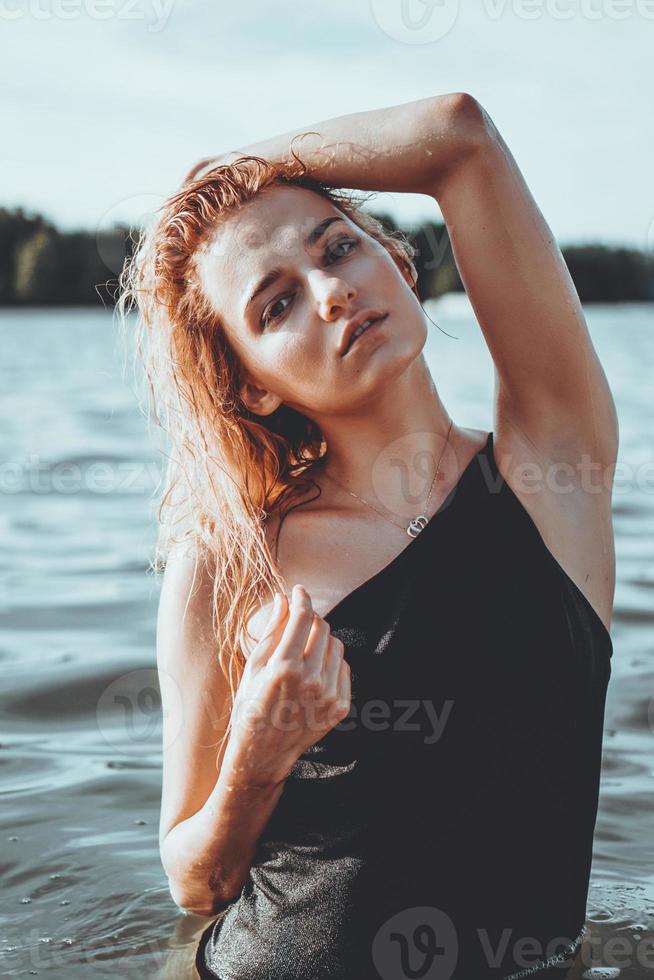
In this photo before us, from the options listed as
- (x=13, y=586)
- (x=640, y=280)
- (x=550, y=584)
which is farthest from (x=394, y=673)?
(x=640, y=280)

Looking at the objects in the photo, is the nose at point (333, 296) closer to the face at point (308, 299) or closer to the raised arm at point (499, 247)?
the face at point (308, 299)

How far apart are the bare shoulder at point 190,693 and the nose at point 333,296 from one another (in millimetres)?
545

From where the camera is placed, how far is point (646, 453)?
942 centimetres

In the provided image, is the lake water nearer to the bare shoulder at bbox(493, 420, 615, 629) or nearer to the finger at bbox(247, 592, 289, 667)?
the bare shoulder at bbox(493, 420, 615, 629)

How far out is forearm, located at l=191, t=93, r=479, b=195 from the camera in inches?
90.4

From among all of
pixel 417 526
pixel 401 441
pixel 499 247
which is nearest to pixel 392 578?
pixel 417 526

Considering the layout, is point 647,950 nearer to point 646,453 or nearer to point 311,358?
point 311,358

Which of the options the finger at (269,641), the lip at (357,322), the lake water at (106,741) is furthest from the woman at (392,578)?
the lake water at (106,741)

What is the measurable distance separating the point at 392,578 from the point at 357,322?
1.49 ft

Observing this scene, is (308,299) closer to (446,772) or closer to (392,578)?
(392,578)

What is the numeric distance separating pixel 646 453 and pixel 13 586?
516 cm

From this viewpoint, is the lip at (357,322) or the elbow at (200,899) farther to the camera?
the elbow at (200,899)

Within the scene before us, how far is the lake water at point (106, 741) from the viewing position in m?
2.98

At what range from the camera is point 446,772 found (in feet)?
7.18
